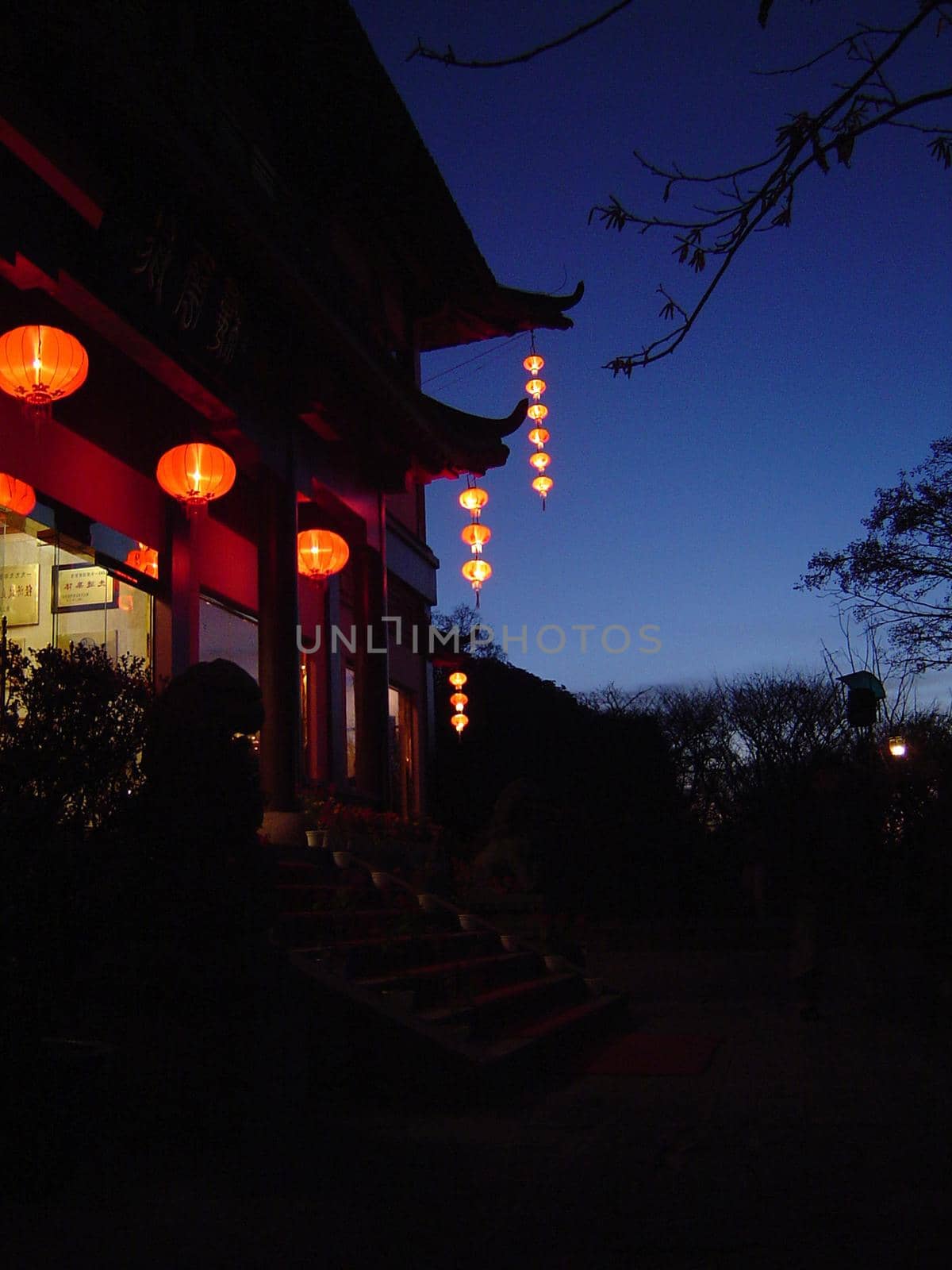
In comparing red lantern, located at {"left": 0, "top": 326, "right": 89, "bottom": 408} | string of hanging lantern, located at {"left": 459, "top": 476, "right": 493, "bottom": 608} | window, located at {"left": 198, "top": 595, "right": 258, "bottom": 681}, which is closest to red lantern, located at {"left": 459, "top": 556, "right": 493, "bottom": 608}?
string of hanging lantern, located at {"left": 459, "top": 476, "right": 493, "bottom": 608}

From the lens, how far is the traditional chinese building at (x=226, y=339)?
7.05 meters

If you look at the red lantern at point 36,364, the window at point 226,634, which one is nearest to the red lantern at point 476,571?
the window at point 226,634

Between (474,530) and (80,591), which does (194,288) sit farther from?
(474,530)

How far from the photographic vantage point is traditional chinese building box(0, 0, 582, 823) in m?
7.05

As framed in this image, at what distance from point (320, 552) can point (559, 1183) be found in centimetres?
796

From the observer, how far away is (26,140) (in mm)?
6711

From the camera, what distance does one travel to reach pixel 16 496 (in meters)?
7.91

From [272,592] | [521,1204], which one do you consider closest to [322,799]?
[272,592]

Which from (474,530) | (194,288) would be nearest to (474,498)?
(474,530)

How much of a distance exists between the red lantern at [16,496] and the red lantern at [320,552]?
3.26m

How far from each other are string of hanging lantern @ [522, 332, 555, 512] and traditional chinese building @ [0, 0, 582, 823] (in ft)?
2.47

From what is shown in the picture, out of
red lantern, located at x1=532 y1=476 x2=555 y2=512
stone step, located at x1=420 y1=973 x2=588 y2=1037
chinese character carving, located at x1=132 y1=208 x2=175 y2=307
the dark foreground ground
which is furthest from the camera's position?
red lantern, located at x1=532 y1=476 x2=555 y2=512

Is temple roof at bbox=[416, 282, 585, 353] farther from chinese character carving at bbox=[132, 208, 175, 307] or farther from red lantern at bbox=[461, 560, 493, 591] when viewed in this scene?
chinese character carving at bbox=[132, 208, 175, 307]

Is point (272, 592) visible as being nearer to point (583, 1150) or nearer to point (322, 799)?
point (322, 799)
